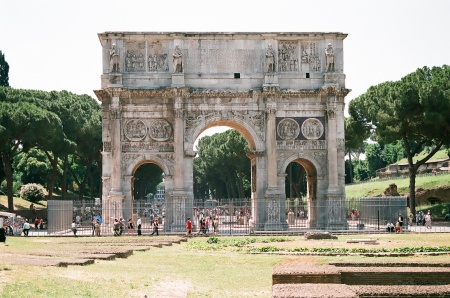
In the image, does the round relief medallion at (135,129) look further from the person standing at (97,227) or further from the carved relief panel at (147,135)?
the person standing at (97,227)

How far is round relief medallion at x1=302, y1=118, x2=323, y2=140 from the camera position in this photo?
41.2 metres

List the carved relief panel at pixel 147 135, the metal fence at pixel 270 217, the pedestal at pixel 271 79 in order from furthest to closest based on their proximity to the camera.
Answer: the carved relief panel at pixel 147 135 → the pedestal at pixel 271 79 → the metal fence at pixel 270 217

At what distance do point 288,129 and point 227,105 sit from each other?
376 centimetres

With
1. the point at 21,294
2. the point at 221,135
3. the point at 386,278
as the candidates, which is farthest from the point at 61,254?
the point at 221,135

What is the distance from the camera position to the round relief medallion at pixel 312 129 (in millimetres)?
41188

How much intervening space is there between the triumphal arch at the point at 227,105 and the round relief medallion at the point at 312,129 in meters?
0.06

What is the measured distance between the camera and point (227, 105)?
40625 millimetres

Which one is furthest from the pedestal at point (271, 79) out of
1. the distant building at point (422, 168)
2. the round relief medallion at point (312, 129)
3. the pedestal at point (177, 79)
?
the distant building at point (422, 168)

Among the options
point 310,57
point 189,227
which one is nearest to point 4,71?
point 310,57

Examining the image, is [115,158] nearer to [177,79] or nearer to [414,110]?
[177,79]

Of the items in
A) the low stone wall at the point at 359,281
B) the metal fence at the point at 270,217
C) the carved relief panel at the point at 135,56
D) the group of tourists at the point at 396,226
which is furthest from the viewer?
the carved relief panel at the point at 135,56

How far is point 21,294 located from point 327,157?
30.7 metres

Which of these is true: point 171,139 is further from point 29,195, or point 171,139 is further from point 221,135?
point 221,135

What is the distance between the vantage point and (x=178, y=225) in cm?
3919
